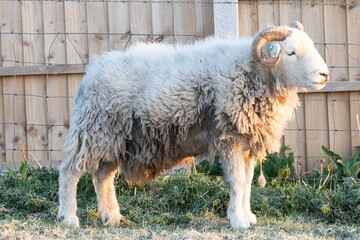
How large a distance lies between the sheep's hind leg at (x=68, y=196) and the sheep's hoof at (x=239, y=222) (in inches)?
54.9

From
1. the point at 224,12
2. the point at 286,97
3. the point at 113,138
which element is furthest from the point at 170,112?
the point at 224,12

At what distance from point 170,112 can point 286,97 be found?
1037 mm

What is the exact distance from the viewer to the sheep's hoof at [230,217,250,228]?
15.7 ft

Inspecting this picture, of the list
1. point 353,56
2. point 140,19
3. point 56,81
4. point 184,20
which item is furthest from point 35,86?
point 353,56

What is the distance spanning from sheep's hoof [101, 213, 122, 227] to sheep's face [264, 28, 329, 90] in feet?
6.52

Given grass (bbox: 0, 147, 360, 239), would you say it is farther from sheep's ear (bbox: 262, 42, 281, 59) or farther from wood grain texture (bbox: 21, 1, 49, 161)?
sheep's ear (bbox: 262, 42, 281, 59)

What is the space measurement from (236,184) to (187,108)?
79cm

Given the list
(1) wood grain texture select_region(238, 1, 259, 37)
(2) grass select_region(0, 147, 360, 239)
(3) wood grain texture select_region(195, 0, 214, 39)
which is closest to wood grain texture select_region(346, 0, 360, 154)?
(2) grass select_region(0, 147, 360, 239)

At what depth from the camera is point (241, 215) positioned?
15.9 ft

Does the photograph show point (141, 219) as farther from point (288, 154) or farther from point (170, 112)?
point (288, 154)

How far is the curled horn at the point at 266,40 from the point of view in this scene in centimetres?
476

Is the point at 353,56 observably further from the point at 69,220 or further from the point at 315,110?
the point at 69,220

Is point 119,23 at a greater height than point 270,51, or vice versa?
point 119,23

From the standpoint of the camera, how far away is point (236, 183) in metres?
4.87
